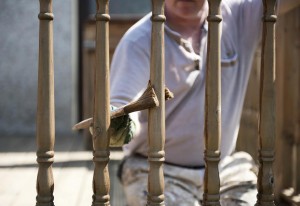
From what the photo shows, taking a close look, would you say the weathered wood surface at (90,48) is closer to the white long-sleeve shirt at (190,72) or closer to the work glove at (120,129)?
the white long-sleeve shirt at (190,72)

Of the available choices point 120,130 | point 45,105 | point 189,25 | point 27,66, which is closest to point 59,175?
point 189,25

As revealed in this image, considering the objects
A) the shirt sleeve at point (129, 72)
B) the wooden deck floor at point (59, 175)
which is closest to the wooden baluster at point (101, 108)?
the shirt sleeve at point (129, 72)

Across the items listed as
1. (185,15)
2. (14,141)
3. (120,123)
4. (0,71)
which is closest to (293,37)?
(185,15)

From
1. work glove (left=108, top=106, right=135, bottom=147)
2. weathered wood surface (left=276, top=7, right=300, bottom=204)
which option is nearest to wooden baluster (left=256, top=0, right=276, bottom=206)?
work glove (left=108, top=106, right=135, bottom=147)

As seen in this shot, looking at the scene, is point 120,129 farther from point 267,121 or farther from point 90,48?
point 90,48

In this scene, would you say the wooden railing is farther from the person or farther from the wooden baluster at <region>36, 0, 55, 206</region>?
the person

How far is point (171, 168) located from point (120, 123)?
0.61 metres

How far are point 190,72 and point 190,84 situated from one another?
0.15ft

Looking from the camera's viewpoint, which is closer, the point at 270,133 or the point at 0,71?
the point at 270,133

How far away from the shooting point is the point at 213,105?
1.40 metres

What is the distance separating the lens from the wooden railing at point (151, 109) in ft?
4.45

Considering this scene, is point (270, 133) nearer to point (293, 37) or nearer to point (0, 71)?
point (293, 37)

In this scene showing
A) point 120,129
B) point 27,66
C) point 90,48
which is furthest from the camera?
point 27,66

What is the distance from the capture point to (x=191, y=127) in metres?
2.08
